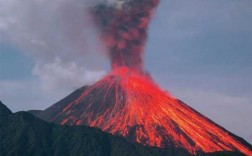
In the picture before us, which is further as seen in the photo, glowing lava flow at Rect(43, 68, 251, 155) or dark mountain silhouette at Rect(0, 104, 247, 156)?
glowing lava flow at Rect(43, 68, 251, 155)

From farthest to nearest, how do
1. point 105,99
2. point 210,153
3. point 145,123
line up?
point 105,99, point 145,123, point 210,153

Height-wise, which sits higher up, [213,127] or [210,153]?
[213,127]

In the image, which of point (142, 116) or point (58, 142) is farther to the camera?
point (142, 116)

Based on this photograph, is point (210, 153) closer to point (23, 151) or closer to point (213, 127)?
point (213, 127)

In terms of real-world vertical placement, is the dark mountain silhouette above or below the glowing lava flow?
below

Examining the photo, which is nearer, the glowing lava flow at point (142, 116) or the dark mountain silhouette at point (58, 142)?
the dark mountain silhouette at point (58, 142)

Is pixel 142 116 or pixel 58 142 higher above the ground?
pixel 142 116

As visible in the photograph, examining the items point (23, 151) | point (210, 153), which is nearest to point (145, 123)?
point (210, 153)

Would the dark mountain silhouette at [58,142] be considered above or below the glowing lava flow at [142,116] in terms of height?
below
